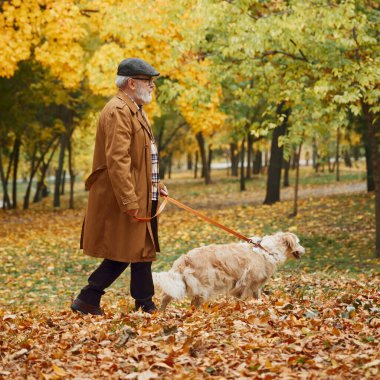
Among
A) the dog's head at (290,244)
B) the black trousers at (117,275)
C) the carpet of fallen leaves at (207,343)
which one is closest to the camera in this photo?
the carpet of fallen leaves at (207,343)

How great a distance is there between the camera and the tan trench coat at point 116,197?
6.28 meters

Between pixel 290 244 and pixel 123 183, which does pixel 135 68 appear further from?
pixel 290 244

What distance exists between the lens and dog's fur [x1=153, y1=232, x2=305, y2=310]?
6934 millimetres

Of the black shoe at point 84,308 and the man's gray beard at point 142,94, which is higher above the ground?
the man's gray beard at point 142,94

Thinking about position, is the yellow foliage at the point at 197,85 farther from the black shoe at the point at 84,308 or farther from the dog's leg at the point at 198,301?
the black shoe at the point at 84,308

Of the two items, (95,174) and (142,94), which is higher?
(142,94)

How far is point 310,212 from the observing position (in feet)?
64.1

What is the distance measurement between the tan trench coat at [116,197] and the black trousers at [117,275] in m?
0.22

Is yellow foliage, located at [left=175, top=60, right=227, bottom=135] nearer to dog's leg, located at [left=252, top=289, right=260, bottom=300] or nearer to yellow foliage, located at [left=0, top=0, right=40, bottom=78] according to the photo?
yellow foliage, located at [left=0, top=0, right=40, bottom=78]

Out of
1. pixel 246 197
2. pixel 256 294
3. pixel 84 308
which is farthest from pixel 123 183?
pixel 246 197

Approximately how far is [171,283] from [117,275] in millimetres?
616

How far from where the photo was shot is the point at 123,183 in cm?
609

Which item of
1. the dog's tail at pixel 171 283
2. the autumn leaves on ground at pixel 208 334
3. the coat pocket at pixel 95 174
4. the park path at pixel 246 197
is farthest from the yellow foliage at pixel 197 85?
the park path at pixel 246 197

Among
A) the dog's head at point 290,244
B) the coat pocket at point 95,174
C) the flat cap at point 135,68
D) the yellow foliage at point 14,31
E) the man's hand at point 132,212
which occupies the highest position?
the yellow foliage at point 14,31
